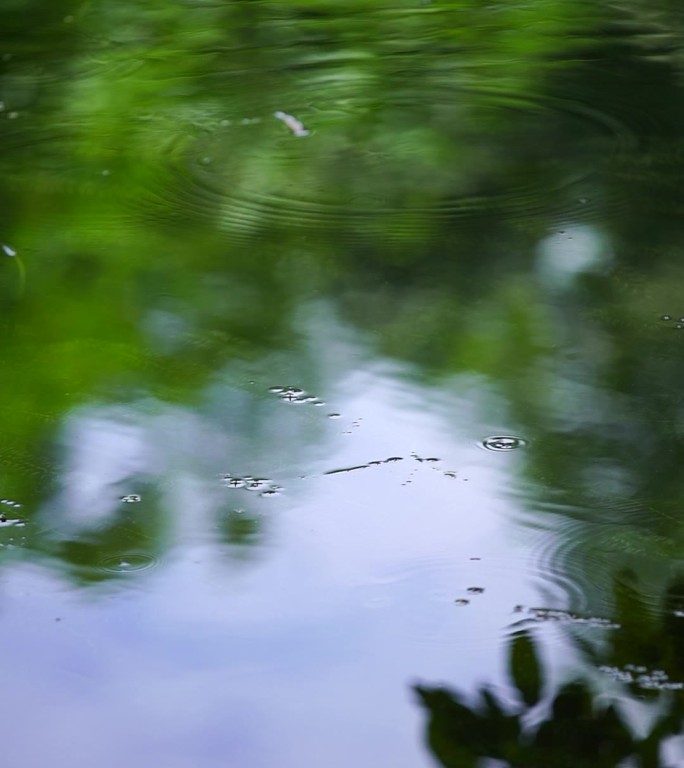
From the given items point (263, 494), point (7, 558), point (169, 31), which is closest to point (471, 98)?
point (169, 31)

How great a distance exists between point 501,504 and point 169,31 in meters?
2.97

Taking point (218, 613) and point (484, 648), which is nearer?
point (484, 648)

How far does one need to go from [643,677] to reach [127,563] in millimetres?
714

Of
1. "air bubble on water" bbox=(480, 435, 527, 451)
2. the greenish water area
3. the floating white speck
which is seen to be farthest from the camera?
the floating white speck

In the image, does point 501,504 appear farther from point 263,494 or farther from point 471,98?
point 471,98

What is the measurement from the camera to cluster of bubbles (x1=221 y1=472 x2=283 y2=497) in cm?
195

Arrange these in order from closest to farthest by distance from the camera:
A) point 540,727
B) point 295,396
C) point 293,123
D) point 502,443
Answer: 1. point 540,727
2. point 502,443
3. point 295,396
4. point 293,123

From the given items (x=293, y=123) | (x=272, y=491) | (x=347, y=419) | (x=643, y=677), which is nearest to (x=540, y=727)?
(x=643, y=677)

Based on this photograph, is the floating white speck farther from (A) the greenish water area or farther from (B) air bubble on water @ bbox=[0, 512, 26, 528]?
(B) air bubble on water @ bbox=[0, 512, 26, 528]

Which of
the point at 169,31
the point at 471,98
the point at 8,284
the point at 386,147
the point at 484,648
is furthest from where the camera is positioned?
the point at 169,31

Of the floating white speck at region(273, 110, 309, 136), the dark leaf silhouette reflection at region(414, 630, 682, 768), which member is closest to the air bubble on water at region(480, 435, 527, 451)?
the dark leaf silhouette reflection at region(414, 630, 682, 768)

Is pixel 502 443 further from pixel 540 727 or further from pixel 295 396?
A: pixel 540 727

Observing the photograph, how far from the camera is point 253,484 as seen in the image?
197cm

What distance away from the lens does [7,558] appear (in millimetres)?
1832
